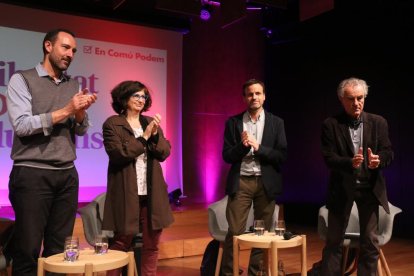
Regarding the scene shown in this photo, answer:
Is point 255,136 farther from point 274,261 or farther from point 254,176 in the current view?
point 274,261

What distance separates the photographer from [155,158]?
308 centimetres

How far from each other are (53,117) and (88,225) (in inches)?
64.4

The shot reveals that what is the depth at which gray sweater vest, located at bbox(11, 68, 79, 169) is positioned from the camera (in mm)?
2410

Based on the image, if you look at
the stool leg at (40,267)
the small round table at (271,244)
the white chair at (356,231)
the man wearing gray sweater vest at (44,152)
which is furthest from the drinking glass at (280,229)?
the stool leg at (40,267)

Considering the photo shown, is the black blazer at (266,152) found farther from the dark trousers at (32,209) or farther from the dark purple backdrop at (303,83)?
the dark purple backdrop at (303,83)

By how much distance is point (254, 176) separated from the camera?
3504 mm

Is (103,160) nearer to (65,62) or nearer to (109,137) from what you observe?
(109,137)

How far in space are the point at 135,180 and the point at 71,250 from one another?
72 cm

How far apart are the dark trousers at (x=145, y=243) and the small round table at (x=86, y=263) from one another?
50 cm

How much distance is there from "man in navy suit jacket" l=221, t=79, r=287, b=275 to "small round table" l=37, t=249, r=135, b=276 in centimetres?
125

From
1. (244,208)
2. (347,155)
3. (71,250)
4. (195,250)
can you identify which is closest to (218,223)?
(244,208)

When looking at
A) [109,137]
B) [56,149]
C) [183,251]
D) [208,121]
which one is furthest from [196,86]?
[56,149]

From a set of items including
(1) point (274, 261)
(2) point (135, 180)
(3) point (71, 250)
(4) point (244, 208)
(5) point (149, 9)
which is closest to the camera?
(3) point (71, 250)

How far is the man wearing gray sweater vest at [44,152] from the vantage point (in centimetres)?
237
